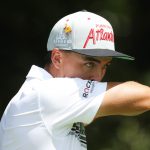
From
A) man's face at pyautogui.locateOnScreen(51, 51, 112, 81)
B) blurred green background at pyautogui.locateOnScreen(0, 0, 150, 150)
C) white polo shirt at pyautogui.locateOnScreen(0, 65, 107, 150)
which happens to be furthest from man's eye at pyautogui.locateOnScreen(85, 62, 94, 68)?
blurred green background at pyautogui.locateOnScreen(0, 0, 150, 150)

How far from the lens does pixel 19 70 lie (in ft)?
29.5

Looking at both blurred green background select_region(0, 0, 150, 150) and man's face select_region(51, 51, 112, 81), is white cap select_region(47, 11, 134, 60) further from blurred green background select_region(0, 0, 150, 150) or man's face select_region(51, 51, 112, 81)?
blurred green background select_region(0, 0, 150, 150)

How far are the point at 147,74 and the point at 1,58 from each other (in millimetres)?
1452

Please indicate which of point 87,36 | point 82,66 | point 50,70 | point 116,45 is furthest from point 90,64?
point 116,45

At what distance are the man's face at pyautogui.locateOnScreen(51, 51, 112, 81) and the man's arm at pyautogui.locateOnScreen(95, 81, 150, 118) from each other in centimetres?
→ 20

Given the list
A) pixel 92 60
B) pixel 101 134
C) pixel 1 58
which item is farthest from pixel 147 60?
pixel 92 60

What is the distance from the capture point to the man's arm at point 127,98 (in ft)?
14.8

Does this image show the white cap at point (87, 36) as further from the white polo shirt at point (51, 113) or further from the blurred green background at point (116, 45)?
the blurred green background at point (116, 45)

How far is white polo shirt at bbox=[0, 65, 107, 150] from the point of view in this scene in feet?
15.0

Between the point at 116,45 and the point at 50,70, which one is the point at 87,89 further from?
the point at 116,45

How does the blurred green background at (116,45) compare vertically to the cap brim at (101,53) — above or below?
below

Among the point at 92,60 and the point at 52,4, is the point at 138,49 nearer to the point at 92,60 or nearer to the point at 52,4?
the point at 52,4

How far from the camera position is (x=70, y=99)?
457cm

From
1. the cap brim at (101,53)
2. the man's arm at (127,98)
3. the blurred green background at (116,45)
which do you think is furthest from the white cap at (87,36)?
the blurred green background at (116,45)
